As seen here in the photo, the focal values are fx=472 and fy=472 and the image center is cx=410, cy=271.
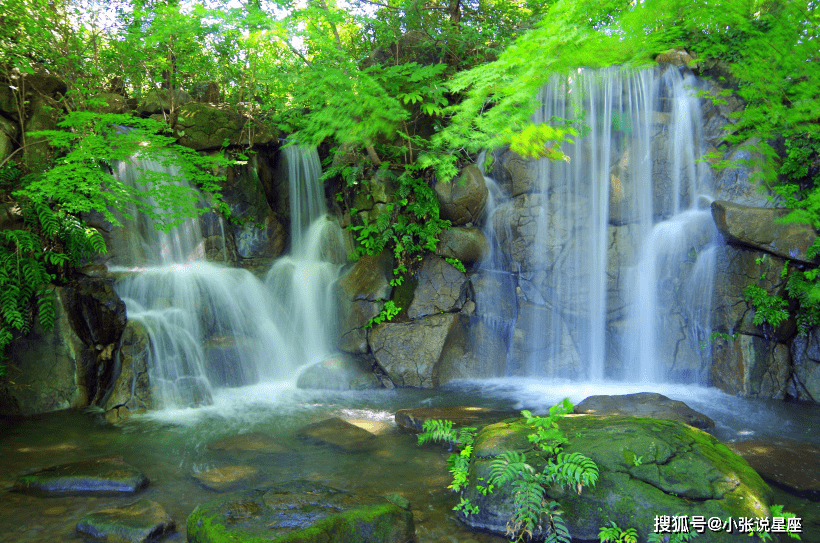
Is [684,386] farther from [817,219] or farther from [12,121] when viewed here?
[12,121]

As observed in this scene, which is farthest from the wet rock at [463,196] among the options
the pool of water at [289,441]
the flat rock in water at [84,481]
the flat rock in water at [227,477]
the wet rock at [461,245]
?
the flat rock in water at [84,481]

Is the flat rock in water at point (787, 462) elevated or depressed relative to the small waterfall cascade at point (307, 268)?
depressed

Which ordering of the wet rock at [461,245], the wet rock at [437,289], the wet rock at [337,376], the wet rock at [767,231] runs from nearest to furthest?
the wet rock at [767,231] → the wet rock at [337,376] → the wet rock at [437,289] → the wet rock at [461,245]

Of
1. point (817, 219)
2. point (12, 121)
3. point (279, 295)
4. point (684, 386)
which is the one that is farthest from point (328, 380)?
point (817, 219)

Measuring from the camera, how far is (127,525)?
384 cm

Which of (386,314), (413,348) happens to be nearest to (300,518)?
(413,348)

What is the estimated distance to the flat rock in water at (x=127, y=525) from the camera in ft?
12.3

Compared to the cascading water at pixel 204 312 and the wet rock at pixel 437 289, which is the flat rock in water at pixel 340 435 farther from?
the wet rock at pixel 437 289

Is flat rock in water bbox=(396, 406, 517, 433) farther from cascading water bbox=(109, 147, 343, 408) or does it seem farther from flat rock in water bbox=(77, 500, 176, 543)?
cascading water bbox=(109, 147, 343, 408)

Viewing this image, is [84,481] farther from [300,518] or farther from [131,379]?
[131,379]

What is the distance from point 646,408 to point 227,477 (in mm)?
5349

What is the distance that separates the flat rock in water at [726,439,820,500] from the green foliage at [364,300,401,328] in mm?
5657

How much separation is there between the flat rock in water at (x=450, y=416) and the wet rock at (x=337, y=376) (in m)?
1.74

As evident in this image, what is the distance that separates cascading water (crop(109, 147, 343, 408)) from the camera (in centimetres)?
774
